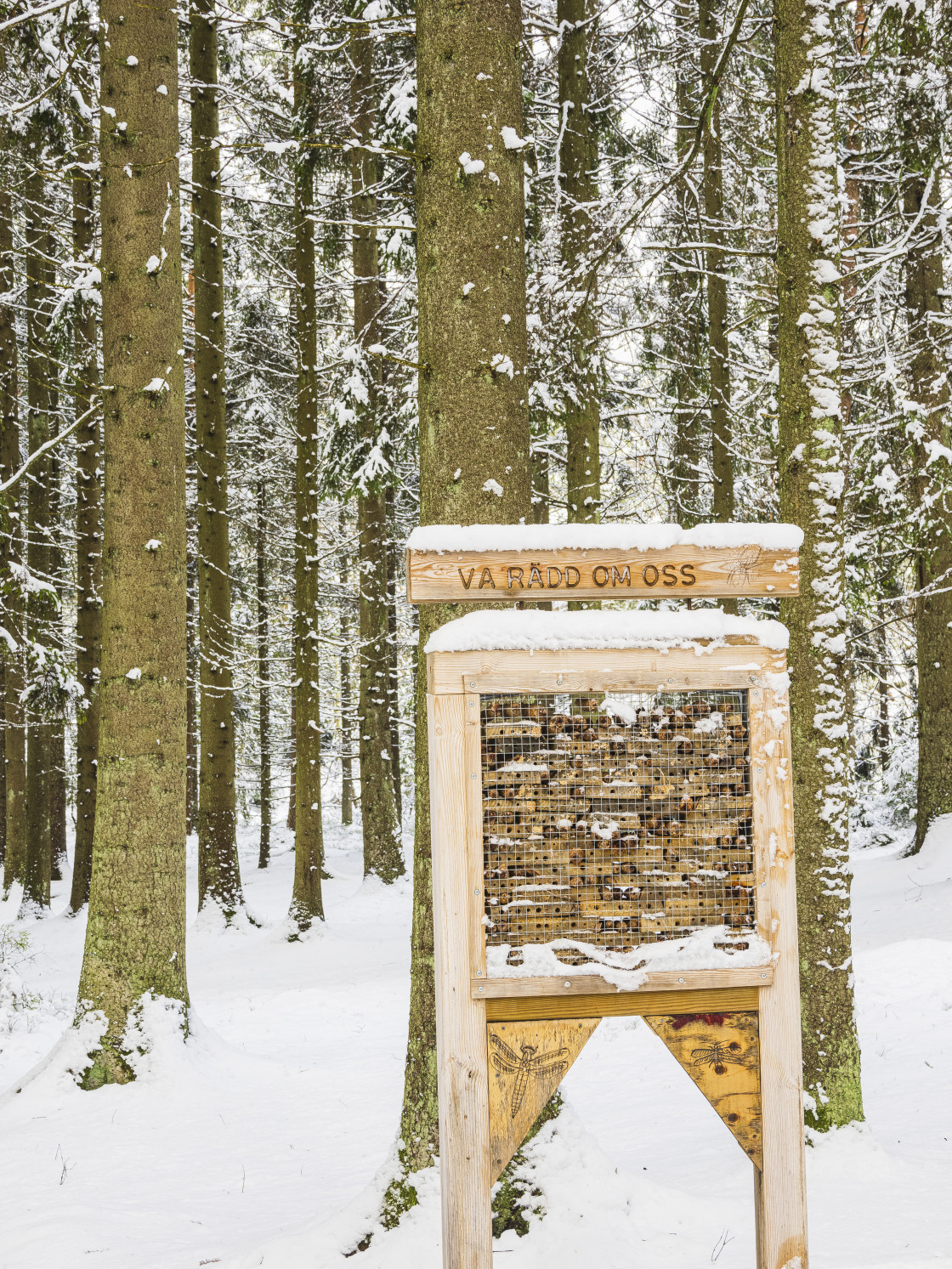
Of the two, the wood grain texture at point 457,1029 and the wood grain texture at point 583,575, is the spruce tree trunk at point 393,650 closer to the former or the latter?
the wood grain texture at point 583,575

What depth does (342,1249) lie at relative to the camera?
397cm

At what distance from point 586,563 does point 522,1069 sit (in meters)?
1.43

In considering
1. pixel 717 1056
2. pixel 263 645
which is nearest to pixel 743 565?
pixel 717 1056

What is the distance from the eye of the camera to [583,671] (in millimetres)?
2850

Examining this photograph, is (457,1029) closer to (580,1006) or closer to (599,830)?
(580,1006)

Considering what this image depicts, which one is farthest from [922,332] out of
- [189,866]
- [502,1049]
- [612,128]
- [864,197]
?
[189,866]

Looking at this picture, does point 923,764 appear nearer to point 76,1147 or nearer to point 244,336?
point 76,1147

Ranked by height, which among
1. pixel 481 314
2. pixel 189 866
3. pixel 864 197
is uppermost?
pixel 864 197

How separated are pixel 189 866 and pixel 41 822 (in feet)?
22.8

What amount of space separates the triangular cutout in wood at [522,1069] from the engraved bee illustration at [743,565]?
1298mm

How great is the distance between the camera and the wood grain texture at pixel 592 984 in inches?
110

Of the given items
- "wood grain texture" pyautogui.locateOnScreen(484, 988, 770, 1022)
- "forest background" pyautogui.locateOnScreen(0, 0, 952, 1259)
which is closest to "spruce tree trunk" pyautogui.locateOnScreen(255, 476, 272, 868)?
"forest background" pyautogui.locateOnScreen(0, 0, 952, 1259)

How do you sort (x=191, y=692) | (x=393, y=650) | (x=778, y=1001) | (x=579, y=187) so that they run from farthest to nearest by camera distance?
1. (x=191, y=692)
2. (x=393, y=650)
3. (x=579, y=187)
4. (x=778, y=1001)

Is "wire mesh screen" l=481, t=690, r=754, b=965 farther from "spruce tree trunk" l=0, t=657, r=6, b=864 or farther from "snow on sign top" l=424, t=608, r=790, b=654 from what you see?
"spruce tree trunk" l=0, t=657, r=6, b=864
